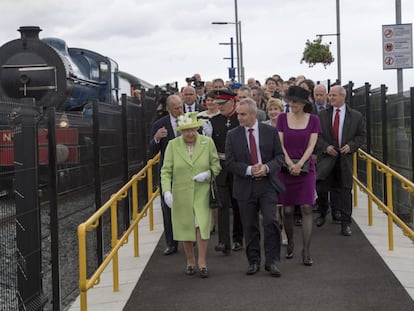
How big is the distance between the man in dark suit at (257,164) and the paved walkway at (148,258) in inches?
52.1

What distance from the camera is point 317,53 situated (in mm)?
37906

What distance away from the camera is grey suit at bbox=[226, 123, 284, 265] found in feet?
22.6

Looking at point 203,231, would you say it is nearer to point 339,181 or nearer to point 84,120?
point 84,120

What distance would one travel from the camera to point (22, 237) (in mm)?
5418

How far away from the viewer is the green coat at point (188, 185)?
697cm

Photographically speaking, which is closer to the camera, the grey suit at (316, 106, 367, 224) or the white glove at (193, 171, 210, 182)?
the white glove at (193, 171, 210, 182)

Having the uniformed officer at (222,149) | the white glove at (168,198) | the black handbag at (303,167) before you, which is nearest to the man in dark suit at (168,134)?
the uniformed officer at (222,149)

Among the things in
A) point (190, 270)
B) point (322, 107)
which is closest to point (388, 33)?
point (322, 107)

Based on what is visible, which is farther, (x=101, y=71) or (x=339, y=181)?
(x=101, y=71)

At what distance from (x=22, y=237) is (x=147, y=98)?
23.6ft

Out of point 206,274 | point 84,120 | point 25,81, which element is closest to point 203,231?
point 206,274

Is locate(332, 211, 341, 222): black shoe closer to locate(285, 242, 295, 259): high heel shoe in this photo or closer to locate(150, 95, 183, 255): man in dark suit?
locate(285, 242, 295, 259): high heel shoe

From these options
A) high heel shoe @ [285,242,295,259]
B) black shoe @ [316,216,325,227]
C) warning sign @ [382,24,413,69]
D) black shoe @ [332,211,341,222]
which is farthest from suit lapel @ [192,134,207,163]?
warning sign @ [382,24,413,69]

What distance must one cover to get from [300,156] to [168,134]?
181cm
